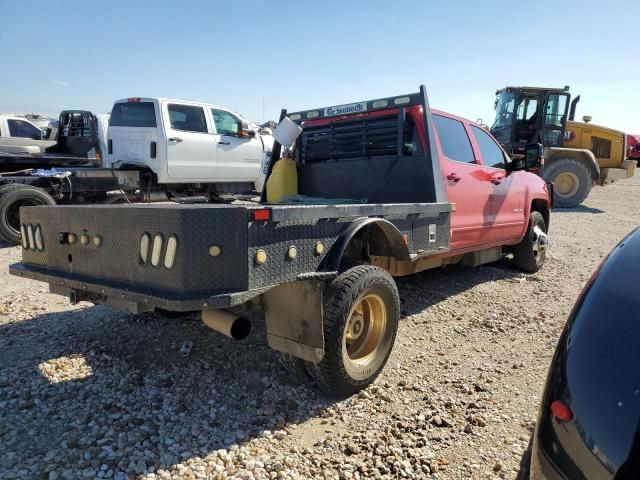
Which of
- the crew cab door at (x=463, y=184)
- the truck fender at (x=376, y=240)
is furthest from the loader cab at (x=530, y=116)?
the truck fender at (x=376, y=240)

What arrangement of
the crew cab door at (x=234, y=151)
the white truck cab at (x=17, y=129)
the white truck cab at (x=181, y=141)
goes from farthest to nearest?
the white truck cab at (x=17, y=129) < the crew cab door at (x=234, y=151) < the white truck cab at (x=181, y=141)

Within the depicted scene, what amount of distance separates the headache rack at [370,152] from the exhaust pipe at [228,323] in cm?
232

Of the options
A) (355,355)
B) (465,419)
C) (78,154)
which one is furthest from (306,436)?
(78,154)

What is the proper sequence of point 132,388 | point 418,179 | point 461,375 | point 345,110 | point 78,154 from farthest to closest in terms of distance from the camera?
point 78,154 < point 345,110 < point 418,179 < point 461,375 < point 132,388

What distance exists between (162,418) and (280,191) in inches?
118

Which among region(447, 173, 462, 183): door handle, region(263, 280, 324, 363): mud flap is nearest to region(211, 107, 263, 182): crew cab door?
region(447, 173, 462, 183): door handle

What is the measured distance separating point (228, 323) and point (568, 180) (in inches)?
577

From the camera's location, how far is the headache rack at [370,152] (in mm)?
4293

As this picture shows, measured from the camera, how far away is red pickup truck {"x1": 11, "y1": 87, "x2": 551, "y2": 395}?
2334mm

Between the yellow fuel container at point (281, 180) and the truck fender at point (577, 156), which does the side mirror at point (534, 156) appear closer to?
the yellow fuel container at point (281, 180)

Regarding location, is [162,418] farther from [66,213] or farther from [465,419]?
[465,419]

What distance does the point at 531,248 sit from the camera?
21.0 feet

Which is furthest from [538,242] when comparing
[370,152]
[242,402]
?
[242,402]

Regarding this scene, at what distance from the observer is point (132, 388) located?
3039mm
